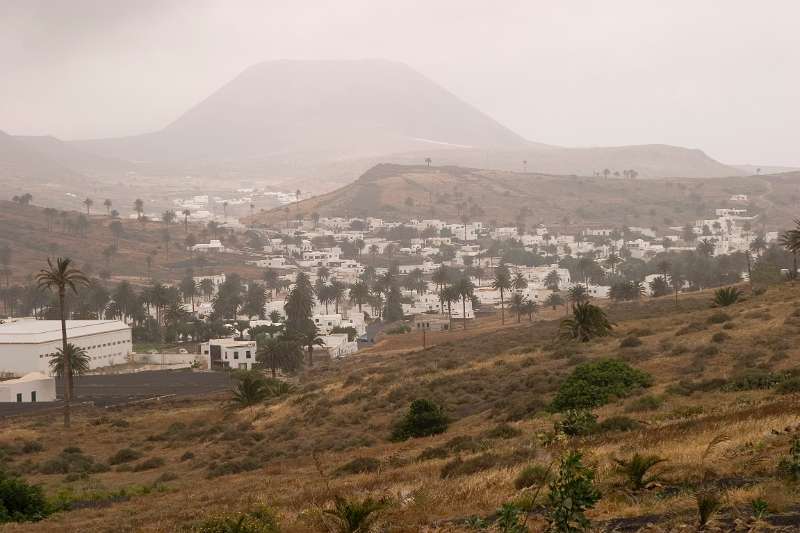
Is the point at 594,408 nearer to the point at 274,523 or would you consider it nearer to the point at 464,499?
the point at 464,499

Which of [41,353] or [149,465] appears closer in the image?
[149,465]

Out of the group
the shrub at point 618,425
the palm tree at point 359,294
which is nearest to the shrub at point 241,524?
the shrub at point 618,425

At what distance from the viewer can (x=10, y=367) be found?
8188 cm

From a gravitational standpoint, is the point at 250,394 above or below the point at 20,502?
below

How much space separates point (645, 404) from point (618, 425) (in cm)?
338

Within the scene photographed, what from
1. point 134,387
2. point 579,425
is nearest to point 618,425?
point 579,425

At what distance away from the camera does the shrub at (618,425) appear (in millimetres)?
19531

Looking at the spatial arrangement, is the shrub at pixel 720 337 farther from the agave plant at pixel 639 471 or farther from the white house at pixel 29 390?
the white house at pixel 29 390

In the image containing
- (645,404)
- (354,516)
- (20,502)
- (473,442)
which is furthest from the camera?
(645,404)

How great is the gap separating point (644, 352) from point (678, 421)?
14035mm

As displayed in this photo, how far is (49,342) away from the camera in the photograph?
82.2 meters

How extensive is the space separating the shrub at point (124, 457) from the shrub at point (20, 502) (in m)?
13.7

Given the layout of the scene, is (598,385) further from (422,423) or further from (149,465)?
(149,465)

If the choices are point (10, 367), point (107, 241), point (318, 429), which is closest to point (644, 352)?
point (318, 429)
